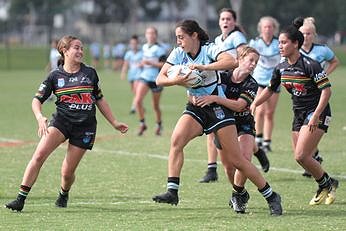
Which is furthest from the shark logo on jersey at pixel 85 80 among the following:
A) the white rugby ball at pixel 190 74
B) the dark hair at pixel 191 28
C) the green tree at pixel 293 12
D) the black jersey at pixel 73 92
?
the green tree at pixel 293 12

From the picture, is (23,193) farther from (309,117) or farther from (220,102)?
(309,117)

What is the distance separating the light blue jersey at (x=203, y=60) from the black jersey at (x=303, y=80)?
1118mm

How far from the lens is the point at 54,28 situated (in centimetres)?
7462

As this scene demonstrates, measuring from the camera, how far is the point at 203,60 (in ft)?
32.6

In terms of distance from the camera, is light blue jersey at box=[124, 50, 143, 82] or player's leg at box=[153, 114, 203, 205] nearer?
player's leg at box=[153, 114, 203, 205]

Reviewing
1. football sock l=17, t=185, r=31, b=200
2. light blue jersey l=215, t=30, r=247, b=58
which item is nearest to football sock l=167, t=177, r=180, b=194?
football sock l=17, t=185, r=31, b=200

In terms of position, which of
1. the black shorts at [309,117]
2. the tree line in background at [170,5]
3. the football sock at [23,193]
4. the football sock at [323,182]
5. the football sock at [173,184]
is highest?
the black shorts at [309,117]

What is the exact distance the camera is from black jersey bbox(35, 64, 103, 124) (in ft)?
34.2

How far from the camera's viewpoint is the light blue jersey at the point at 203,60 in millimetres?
9922

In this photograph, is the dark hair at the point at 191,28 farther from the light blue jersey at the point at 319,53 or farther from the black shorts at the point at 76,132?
the light blue jersey at the point at 319,53

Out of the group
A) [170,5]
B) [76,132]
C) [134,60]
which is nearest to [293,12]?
[170,5]

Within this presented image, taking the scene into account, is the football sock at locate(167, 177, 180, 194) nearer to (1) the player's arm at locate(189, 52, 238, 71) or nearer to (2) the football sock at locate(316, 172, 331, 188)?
(1) the player's arm at locate(189, 52, 238, 71)

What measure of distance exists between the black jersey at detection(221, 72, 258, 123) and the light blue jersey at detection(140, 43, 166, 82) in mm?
9414

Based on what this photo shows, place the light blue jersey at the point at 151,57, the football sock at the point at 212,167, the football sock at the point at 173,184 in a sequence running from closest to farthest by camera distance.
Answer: the football sock at the point at 173,184, the football sock at the point at 212,167, the light blue jersey at the point at 151,57
